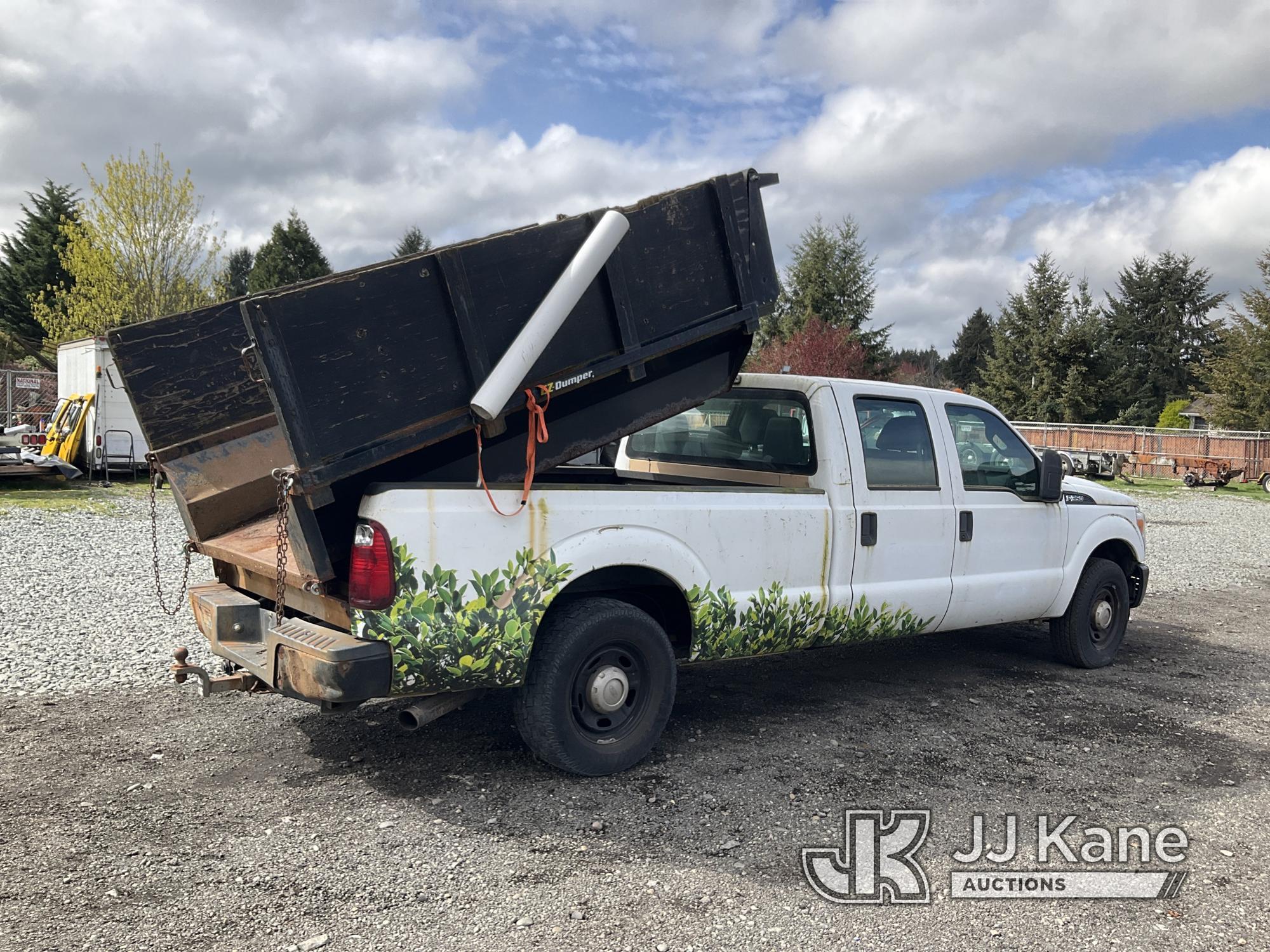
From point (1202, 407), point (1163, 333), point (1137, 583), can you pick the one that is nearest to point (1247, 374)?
point (1202, 407)

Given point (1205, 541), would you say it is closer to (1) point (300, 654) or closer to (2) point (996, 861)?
(2) point (996, 861)

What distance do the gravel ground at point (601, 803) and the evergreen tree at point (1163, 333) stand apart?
5810cm

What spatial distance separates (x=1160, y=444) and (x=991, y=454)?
3265 cm

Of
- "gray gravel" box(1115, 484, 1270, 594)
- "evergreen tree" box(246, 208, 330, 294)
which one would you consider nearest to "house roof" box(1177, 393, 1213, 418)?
"gray gravel" box(1115, 484, 1270, 594)

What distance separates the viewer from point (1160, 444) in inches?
1367

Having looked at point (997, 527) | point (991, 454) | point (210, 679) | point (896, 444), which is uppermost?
point (896, 444)

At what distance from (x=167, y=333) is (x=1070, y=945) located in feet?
15.0

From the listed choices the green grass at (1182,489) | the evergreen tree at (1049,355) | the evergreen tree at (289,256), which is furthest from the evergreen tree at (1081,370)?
the evergreen tree at (289,256)

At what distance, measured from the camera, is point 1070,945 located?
327 cm

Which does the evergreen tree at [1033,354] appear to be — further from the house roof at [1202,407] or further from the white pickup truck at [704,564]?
the white pickup truck at [704,564]

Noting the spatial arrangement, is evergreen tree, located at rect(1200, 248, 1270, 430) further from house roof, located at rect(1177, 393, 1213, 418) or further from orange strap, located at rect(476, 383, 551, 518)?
orange strap, located at rect(476, 383, 551, 518)

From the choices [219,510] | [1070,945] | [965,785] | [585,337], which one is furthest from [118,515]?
[1070,945]

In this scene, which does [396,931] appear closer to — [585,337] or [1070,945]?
[1070,945]

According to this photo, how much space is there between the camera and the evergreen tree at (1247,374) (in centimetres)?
3869
